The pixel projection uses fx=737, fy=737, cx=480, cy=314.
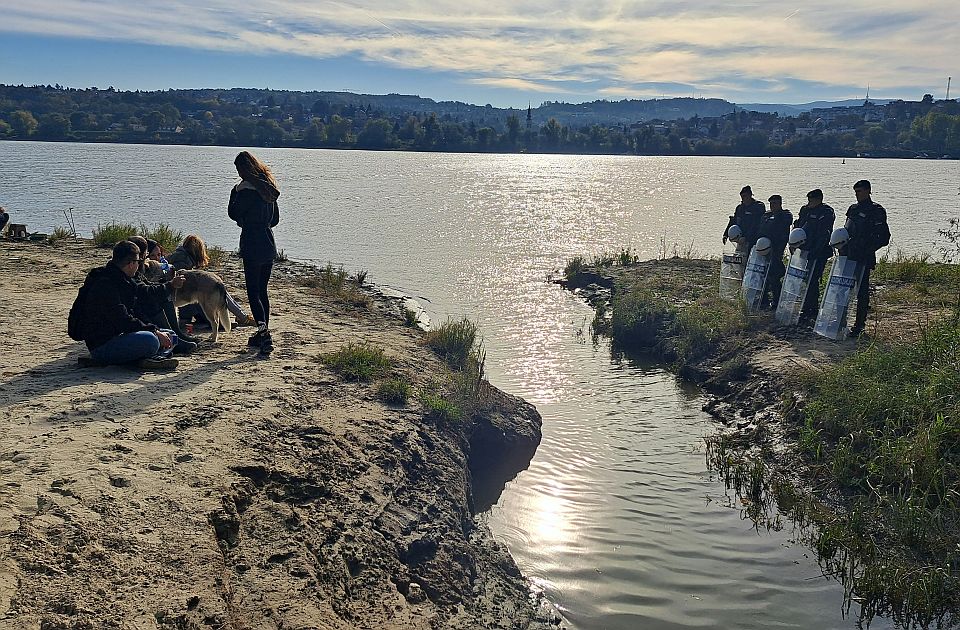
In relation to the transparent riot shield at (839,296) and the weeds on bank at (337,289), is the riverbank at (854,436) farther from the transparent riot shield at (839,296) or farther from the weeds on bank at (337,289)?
the weeds on bank at (337,289)

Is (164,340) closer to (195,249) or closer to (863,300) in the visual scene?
(195,249)

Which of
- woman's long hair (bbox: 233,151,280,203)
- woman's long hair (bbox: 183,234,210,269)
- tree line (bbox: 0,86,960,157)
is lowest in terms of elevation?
woman's long hair (bbox: 183,234,210,269)

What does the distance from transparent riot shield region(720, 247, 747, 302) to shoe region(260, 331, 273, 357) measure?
8.40 metres

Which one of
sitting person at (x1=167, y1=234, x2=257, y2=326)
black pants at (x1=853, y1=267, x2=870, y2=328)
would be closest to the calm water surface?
black pants at (x1=853, y1=267, x2=870, y2=328)

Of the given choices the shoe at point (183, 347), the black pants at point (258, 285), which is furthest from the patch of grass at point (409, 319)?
the shoe at point (183, 347)

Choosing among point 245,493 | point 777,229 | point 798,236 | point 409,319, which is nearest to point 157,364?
point 245,493

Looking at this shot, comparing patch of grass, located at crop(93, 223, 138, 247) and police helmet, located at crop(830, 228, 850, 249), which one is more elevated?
police helmet, located at crop(830, 228, 850, 249)

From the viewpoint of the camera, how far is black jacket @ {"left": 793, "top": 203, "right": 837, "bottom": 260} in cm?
1089

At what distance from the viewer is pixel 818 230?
10.9m

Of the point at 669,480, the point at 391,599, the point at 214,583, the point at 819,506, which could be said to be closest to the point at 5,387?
the point at 214,583

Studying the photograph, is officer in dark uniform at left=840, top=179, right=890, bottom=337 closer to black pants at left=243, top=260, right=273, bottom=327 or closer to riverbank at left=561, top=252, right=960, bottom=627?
riverbank at left=561, top=252, right=960, bottom=627

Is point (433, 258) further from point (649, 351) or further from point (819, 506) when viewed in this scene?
point (819, 506)

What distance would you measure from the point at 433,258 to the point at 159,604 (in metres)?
20.4

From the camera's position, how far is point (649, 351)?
42.1 feet
